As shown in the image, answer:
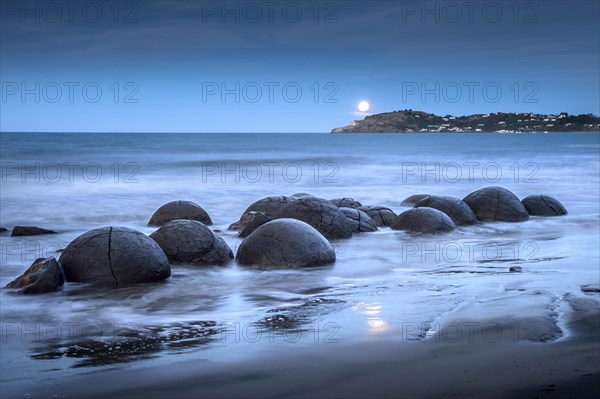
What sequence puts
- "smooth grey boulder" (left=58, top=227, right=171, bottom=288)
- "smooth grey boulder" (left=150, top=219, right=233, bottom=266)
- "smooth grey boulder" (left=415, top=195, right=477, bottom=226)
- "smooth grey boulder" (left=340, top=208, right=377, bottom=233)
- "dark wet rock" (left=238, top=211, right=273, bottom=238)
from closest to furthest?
"smooth grey boulder" (left=58, top=227, right=171, bottom=288), "smooth grey boulder" (left=150, top=219, right=233, bottom=266), "dark wet rock" (left=238, top=211, right=273, bottom=238), "smooth grey boulder" (left=340, top=208, right=377, bottom=233), "smooth grey boulder" (left=415, top=195, right=477, bottom=226)

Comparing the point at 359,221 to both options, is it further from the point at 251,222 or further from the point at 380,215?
the point at 251,222

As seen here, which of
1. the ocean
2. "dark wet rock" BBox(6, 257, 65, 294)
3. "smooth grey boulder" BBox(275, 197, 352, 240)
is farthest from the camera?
"smooth grey boulder" BBox(275, 197, 352, 240)

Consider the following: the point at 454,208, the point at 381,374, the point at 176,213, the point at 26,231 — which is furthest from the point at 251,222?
the point at 381,374

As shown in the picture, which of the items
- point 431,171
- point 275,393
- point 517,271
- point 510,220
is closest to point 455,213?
point 510,220

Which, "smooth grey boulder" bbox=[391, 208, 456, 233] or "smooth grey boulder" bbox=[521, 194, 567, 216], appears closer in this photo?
"smooth grey boulder" bbox=[391, 208, 456, 233]

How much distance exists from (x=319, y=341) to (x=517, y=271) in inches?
149

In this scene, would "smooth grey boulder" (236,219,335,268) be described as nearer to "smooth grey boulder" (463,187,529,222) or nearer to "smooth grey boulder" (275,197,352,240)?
"smooth grey boulder" (275,197,352,240)

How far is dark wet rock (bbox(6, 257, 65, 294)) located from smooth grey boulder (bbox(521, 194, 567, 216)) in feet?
33.5

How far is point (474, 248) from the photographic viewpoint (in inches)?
407

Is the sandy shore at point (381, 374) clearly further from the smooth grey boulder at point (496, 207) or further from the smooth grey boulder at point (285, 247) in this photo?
the smooth grey boulder at point (496, 207)

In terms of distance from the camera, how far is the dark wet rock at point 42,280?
7.23 meters

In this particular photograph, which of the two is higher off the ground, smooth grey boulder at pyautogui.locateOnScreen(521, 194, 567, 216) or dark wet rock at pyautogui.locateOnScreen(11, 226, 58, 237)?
smooth grey boulder at pyautogui.locateOnScreen(521, 194, 567, 216)

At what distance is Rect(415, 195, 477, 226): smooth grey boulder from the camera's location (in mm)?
12742

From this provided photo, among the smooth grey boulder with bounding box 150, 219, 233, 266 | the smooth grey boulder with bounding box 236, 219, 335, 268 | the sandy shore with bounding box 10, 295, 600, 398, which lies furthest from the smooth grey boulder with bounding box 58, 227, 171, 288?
the sandy shore with bounding box 10, 295, 600, 398
